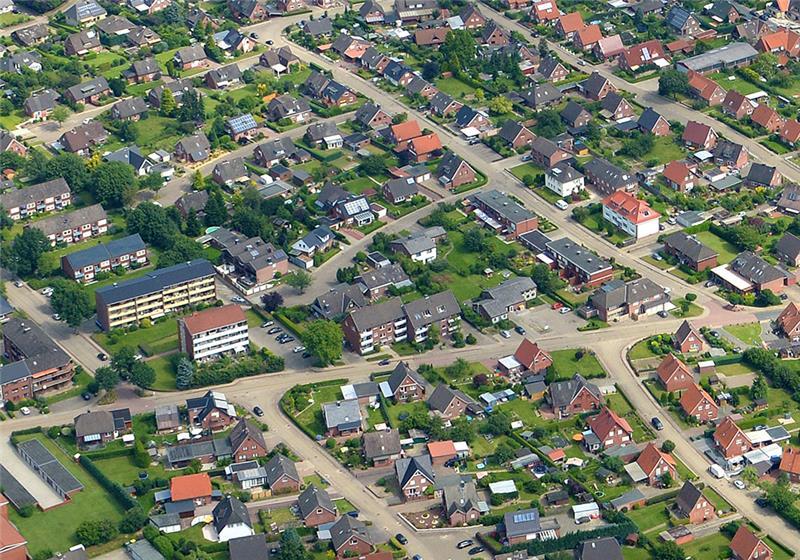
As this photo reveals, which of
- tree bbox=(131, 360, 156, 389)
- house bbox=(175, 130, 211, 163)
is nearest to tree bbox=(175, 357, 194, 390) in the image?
tree bbox=(131, 360, 156, 389)

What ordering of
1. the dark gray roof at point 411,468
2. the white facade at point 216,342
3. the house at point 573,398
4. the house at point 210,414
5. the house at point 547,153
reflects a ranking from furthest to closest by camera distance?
the house at point 547,153 < the white facade at point 216,342 < the house at point 573,398 < the house at point 210,414 < the dark gray roof at point 411,468

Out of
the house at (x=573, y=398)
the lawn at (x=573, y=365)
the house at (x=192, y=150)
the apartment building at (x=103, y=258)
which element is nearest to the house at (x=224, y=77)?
the house at (x=192, y=150)

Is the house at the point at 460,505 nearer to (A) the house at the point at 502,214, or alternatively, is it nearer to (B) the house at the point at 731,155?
(A) the house at the point at 502,214

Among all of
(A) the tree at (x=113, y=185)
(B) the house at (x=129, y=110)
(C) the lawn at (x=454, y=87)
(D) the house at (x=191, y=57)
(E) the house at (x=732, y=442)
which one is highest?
(E) the house at (x=732, y=442)

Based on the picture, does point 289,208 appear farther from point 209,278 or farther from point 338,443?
point 338,443

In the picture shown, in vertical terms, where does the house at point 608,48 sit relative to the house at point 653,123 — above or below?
below

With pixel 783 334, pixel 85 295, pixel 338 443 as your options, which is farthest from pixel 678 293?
pixel 85 295
